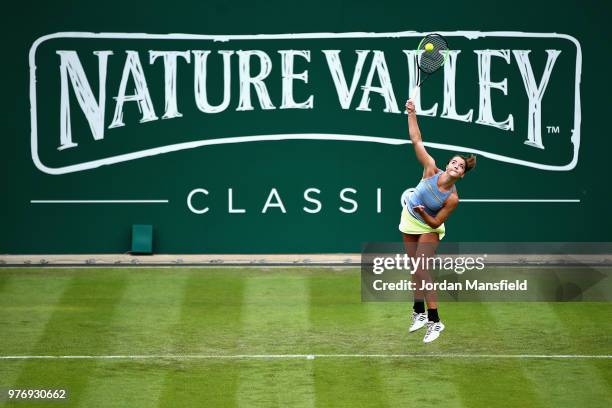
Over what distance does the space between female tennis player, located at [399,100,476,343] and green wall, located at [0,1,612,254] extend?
5069 mm

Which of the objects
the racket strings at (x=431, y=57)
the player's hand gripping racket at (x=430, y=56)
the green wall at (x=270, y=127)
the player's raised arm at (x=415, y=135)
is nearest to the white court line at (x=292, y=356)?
the player's raised arm at (x=415, y=135)

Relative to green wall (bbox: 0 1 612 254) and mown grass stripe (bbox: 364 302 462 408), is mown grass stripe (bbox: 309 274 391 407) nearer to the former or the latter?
mown grass stripe (bbox: 364 302 462 408)

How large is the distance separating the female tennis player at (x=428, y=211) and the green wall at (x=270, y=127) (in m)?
5.07

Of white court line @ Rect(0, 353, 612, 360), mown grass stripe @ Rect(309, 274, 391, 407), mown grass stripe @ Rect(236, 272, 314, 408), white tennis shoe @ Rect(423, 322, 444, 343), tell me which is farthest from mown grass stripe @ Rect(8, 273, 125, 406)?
white tennis shoe @ Rect(423, 322, 444, 343)

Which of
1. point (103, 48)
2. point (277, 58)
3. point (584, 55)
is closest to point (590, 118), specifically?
point (584, 55)

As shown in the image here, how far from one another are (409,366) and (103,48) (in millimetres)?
7269

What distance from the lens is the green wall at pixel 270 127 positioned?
17156 mm

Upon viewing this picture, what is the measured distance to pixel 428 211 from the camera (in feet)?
39.1

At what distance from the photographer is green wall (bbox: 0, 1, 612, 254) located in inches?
675

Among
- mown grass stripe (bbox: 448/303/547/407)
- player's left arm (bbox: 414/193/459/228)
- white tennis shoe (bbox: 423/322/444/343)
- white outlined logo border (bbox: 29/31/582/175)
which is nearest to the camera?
mown grass stripe (bbox: 448/303/547/407)

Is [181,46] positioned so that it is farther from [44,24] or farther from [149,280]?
[149,280]

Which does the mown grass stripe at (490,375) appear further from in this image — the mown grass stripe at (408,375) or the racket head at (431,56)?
the racket head at (431,56)

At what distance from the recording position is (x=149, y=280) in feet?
53.2

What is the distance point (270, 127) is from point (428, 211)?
5762 mm
